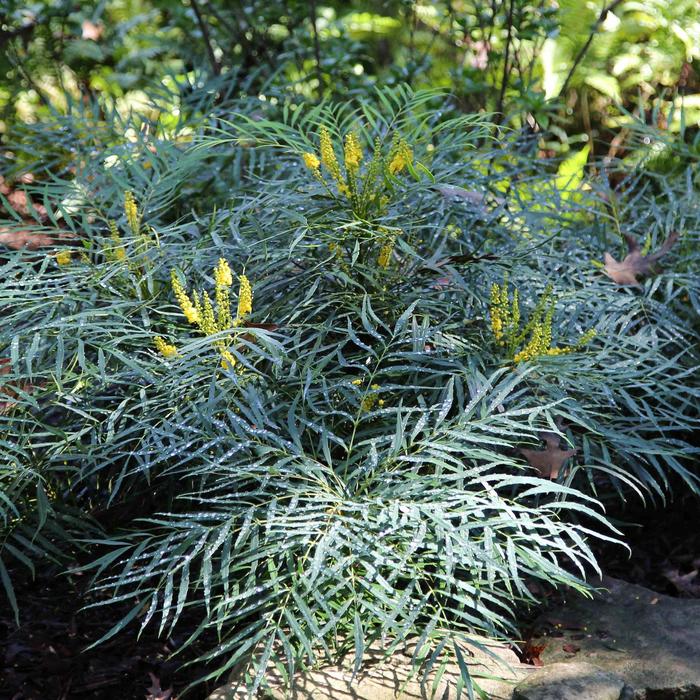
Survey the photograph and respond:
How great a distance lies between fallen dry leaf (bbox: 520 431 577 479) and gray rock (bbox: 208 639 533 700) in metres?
0.37

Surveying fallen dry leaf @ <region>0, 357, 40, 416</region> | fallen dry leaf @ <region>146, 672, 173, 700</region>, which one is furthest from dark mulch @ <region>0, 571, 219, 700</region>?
fallen dry leaf @ <region>0, 357, 40, 416</region>

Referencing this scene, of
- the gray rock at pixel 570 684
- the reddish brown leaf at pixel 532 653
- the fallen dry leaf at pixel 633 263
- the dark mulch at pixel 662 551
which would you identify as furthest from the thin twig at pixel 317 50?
the gray rock at pixel 570 684

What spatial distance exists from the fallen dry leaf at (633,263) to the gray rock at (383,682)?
1.07 meters

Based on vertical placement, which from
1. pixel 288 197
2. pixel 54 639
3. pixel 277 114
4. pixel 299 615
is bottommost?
pixel 54 639

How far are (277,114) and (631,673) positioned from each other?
7.59 ft

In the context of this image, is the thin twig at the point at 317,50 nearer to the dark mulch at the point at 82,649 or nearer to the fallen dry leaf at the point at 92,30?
the fallen dry leaf at the point at 92,30

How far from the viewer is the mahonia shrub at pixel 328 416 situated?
5.46 ft

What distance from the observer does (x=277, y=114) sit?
349cm

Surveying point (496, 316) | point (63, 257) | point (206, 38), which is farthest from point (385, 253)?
point (206, 38)

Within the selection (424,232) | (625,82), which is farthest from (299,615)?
(625,82)

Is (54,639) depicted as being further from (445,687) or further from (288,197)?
(288,197)

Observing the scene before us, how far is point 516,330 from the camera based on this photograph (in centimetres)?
205

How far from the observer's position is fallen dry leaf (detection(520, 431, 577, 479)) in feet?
6.37

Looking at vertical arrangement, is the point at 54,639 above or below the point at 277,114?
below
